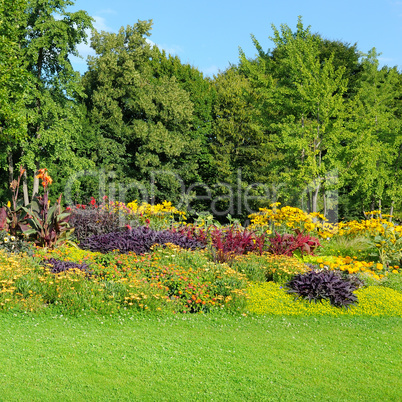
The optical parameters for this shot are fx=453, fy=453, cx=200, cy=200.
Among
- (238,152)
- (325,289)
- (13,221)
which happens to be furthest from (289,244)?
(238,152)

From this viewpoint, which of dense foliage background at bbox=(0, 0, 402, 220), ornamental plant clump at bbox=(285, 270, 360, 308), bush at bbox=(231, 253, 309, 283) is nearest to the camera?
ornamental plant clump at bbox=(285, 270, 360, 308)

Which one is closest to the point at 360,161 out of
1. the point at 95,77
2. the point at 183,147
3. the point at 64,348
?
the point at 183,147

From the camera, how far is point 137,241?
9344 mm

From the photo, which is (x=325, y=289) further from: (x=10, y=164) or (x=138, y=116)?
(x=138, y=116)

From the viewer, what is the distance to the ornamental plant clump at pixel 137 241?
920cm

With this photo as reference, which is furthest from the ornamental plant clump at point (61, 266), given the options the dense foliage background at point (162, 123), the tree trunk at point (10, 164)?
the tree trunk at point (10, 164)

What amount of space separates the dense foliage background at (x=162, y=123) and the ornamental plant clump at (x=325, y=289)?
9.77 m

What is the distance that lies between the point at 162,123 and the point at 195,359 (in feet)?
67.6

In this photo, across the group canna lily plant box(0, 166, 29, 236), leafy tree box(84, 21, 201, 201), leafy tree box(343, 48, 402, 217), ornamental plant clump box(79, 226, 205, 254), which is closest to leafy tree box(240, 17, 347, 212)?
leafy tree box(343, 48, 402, 217)

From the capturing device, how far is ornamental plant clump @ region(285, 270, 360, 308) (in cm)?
677

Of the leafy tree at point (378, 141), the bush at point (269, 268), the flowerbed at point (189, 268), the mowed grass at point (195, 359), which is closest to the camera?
the mowed grass at point (195, 359)

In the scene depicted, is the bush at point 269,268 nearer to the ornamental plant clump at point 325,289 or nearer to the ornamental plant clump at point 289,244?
the ornamental plant clump at point 325,289

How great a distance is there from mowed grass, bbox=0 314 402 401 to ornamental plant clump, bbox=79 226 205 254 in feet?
11.2

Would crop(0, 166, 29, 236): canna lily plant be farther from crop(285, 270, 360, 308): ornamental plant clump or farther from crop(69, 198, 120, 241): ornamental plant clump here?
crop(285, 270, 360, 308): ornamental plant clump
